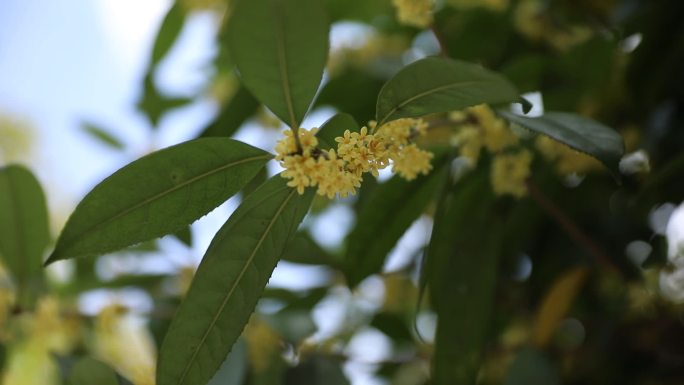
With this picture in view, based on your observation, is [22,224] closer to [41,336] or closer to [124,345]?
[41,336]

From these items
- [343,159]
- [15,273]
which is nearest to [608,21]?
[343,159]

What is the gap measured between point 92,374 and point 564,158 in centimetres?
75

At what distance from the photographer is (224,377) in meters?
0.91

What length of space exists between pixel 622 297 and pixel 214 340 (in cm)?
82

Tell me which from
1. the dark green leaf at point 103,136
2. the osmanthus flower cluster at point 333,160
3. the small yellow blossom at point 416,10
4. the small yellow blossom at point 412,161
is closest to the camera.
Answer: the osmanthus flower cluster at point 333,160

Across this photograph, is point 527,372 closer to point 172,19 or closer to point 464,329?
point 464,329

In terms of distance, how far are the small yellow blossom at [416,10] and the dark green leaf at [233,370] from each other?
473mm

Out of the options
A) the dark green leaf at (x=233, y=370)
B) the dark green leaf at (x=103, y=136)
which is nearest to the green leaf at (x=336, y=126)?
the dark green leaf at (x=233, y=370)

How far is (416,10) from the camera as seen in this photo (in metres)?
0.85

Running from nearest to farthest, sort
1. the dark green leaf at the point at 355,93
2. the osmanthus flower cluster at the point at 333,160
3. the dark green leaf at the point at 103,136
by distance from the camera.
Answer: the osmanthus flower cluster at the point at 333,160 < the dark green leaf at the point at 355,93 < the dark green leaf at the point at 103,136

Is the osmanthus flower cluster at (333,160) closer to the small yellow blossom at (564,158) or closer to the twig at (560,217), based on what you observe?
the twig at (560,217)

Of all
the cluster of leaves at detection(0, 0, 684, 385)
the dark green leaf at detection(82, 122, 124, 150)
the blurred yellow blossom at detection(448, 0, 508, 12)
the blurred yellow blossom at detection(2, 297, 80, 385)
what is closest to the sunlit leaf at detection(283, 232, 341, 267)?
the cluster of leaves at detection(0, 0, 684, 385)

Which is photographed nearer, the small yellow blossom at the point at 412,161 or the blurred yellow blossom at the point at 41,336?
the small yellow blossom at the point at 412,161

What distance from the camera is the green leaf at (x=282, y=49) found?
2.27ft
